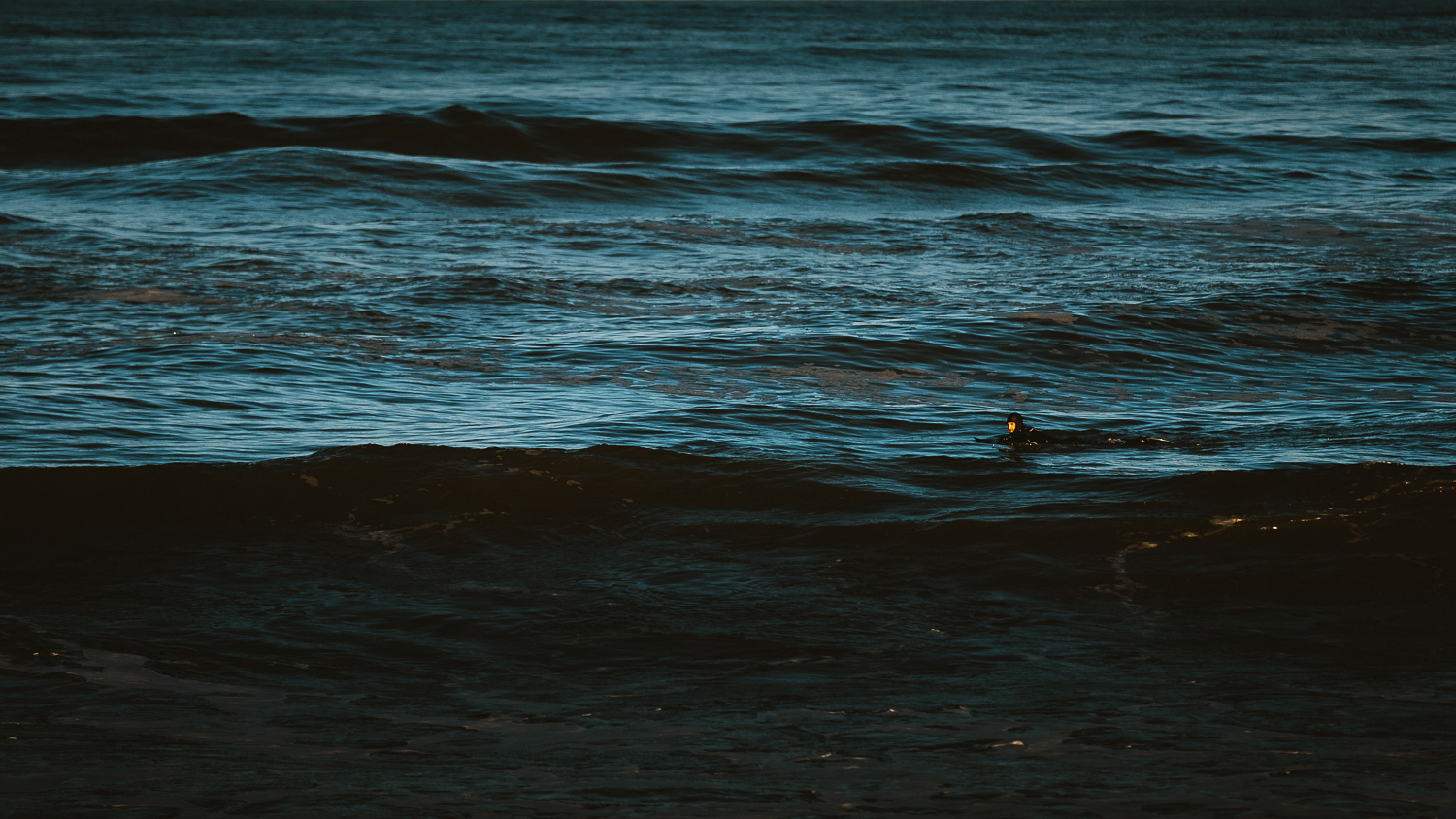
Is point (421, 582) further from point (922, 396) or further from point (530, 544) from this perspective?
point (922, 396)

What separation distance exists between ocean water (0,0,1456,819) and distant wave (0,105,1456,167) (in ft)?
10.1

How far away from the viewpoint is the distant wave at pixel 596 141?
18.0m

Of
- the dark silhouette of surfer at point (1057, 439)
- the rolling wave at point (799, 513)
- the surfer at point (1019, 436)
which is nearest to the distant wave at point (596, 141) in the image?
the dark silhouette of surfer at point (1057, 439)

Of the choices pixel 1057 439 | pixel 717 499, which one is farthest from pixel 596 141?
pixel 717 499

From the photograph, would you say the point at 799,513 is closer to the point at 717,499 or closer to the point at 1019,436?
the point at 717,499

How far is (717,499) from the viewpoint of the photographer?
18.1 feet

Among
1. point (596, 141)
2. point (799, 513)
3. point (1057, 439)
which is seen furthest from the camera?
point (596, 141)

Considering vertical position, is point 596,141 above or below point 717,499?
above

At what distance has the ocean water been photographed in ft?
11.2

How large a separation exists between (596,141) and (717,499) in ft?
46.9

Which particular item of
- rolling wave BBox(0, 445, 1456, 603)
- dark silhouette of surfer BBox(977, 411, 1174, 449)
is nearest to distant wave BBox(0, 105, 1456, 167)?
dark silhouette of surfer BBox(977, 411, 1174, 449)

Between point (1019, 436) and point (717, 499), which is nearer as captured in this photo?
point (717, 499)

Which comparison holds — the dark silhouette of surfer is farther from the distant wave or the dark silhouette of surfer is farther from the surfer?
the distant wave

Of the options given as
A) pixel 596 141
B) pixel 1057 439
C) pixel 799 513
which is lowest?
pixel 799 513
